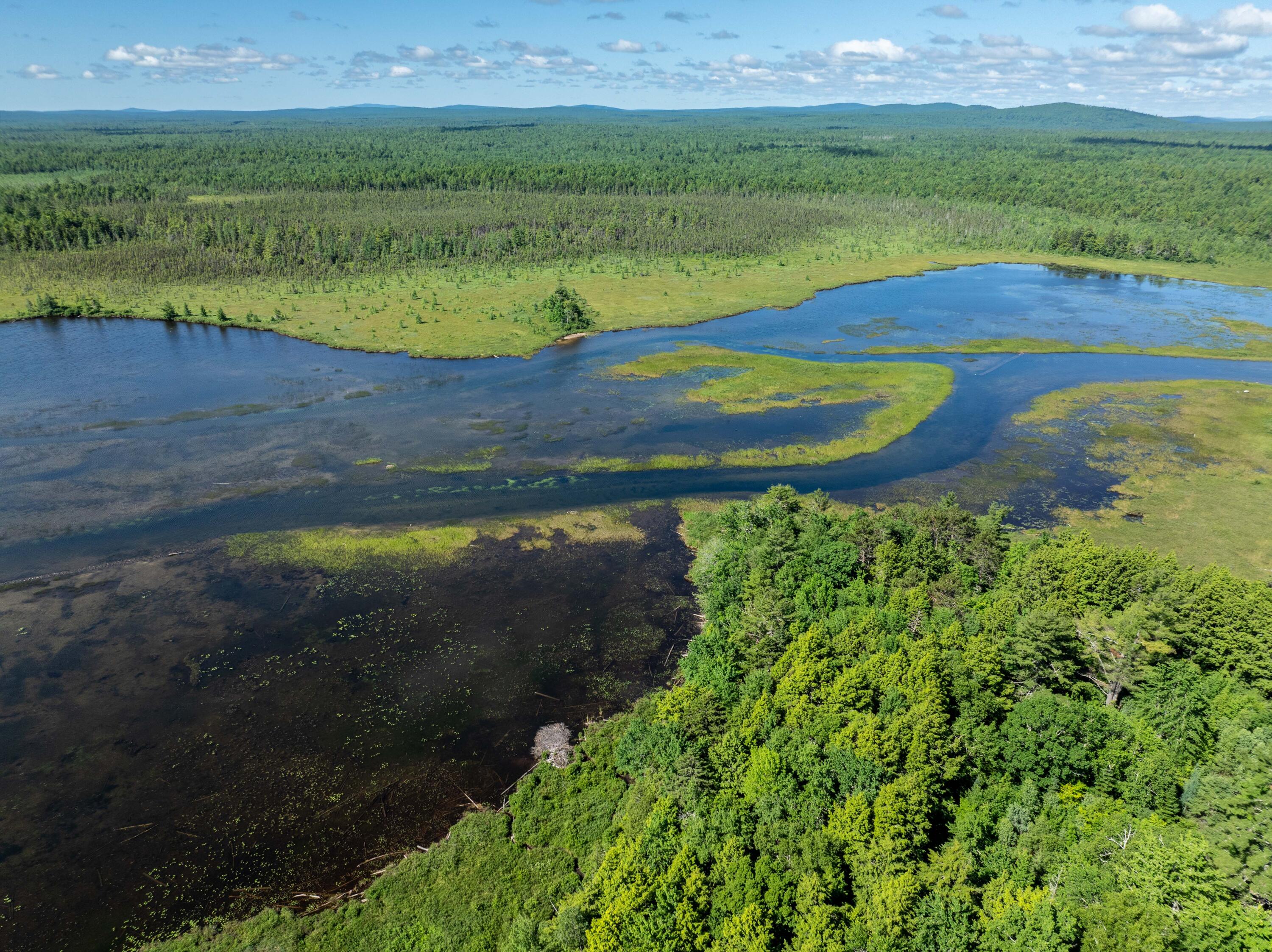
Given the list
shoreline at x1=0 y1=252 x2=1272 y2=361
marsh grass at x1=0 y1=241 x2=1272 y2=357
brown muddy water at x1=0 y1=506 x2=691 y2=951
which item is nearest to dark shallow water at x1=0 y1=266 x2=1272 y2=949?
brown muddy water at x1=0 y1=506 x2=691 y2=951

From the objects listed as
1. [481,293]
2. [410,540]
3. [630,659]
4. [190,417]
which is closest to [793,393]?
[410,540]

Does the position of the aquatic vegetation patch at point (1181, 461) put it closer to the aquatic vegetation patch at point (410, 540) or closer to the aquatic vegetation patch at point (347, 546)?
the aquatic vegetation patch at point (410, 540)

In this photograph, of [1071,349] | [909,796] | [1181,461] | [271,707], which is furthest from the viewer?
[1071,349]

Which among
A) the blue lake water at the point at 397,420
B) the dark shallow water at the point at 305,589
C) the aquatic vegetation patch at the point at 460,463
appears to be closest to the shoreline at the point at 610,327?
the blue lake water at the point at 397,420

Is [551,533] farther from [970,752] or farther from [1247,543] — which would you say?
[1247,543]

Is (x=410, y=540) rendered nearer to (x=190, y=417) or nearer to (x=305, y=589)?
(x=305, y=589)

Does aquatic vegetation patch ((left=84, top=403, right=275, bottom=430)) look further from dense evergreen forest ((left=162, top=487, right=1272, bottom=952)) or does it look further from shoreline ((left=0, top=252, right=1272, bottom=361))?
dense evergreen forest ((left=162, top=487, right=1272, bottom=952))
